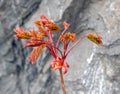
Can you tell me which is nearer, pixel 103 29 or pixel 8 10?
pixel 103 29

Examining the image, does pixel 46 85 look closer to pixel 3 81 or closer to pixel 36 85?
pixel 36 85

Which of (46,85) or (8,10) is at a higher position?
(8,10)

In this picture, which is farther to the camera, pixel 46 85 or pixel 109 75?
pixel 46 85

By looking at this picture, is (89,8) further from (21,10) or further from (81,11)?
(21,10)

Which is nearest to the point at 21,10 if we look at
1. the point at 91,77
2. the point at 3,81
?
the point at 3,81

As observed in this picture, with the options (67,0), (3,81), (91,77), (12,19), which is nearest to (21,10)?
(12,19)

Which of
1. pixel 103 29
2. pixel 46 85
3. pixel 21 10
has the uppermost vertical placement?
pixel 21 10
